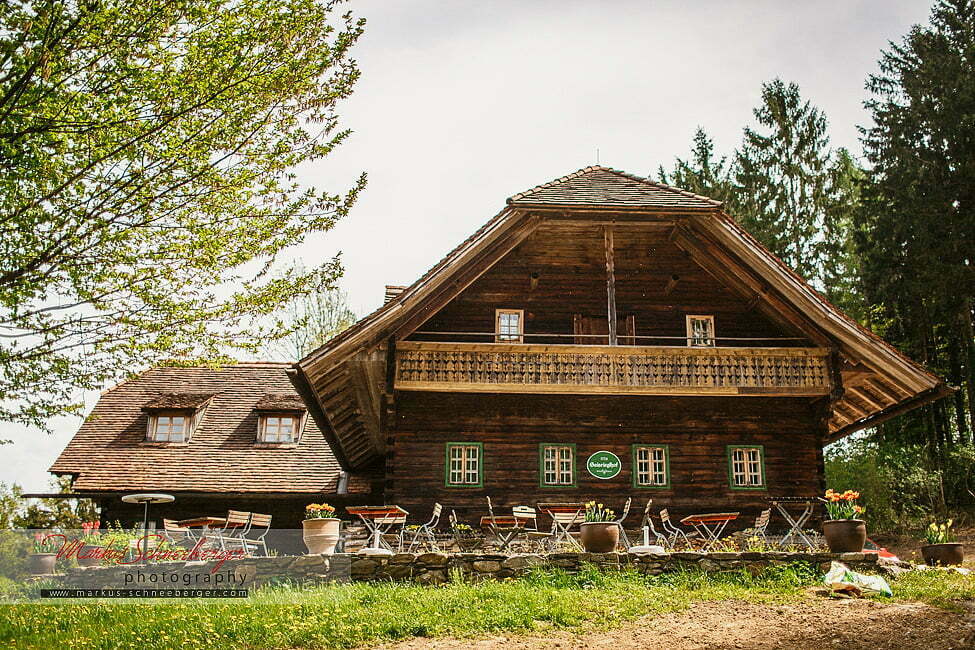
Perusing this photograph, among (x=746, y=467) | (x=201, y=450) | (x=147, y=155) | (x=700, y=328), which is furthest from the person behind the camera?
(x=201, y=450)

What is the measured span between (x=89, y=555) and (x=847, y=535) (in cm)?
1425

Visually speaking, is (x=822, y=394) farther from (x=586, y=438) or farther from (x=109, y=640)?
(x=109, y=640)

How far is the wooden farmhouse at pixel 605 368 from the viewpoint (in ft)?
57.3

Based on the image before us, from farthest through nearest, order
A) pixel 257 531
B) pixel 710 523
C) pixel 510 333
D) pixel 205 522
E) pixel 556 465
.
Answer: pixel 257 531 → pixel 510 333 → pixel 556 465 → pixel 710 523 → pixel 205 522

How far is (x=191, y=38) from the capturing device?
9.09 m

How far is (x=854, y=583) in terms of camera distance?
1227 centimetres

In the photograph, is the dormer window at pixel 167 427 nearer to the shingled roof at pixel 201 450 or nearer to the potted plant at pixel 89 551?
the shingled roof at pixel 201 450

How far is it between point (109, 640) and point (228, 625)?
129 centimetres

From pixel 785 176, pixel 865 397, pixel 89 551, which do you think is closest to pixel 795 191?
pixel 785 176

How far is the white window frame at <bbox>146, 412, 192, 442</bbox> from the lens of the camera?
Result: 86.3 ft

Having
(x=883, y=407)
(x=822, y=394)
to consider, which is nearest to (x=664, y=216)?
(x=822, y=394)

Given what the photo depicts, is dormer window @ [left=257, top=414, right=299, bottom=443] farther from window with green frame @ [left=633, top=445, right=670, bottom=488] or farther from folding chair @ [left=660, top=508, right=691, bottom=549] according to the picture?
folding chair @ [left=660, top=508, right=691, bottom=549]

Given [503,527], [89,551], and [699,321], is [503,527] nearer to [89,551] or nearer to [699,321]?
[699,321]

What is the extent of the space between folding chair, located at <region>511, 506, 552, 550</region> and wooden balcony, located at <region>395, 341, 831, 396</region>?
233cm
